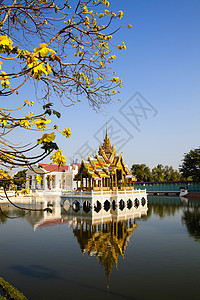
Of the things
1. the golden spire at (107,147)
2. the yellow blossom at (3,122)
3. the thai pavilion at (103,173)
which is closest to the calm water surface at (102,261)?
the yellow blossom at (3,122)

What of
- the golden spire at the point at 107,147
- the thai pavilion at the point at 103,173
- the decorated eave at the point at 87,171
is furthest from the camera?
the golden spire at the point at 107,147

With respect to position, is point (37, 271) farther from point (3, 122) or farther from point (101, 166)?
point (101, 166)

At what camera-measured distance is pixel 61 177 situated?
56.0 meters

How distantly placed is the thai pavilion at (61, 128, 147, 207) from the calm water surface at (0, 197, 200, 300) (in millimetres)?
8195

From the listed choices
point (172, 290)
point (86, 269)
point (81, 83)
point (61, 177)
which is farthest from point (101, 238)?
point (61, 177)

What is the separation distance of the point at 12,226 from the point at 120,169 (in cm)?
1604

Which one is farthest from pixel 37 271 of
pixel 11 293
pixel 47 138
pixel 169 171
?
pixel 169 171

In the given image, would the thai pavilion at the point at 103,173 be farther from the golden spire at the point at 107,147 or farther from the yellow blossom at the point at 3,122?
the yellow blossom at the point at 3,122

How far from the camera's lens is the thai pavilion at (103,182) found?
85.2 ft

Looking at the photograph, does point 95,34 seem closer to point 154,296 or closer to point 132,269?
point 154,296

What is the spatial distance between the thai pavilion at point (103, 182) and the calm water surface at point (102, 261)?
26.9ft

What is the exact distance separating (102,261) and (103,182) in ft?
65.4

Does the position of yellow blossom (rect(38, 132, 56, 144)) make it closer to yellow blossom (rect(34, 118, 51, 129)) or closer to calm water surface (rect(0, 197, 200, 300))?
yellow blossom (rect(34, 118, 51, 129))

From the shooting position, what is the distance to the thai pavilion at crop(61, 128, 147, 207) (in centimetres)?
2597
